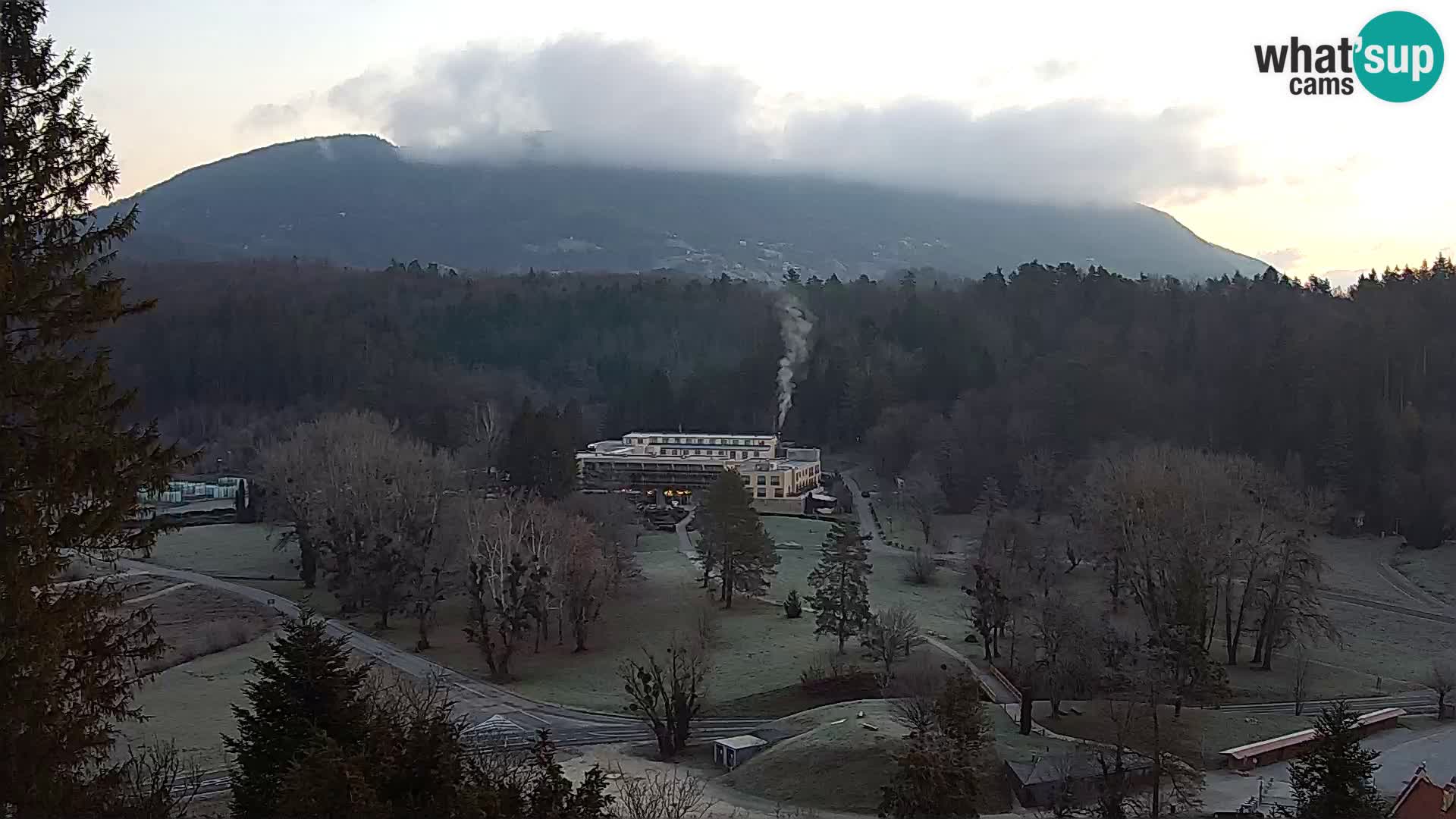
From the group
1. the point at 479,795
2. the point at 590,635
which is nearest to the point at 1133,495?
the point at 590,635

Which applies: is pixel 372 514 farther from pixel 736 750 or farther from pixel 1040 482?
pixel 1040 482

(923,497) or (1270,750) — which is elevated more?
(923,497)

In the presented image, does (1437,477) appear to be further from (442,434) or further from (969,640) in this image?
(442,434)

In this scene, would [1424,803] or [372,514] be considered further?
[372,514]

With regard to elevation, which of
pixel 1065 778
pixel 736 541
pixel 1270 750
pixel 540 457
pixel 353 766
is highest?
pixel 540 457

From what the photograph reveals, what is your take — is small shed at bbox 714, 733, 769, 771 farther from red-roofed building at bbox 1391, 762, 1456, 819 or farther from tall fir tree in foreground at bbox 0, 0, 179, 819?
tall fir tree in foreground at bbox 0, 0, 179, 819

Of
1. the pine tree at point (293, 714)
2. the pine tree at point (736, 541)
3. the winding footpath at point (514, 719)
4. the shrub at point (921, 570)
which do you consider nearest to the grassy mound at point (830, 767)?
the winding footpath at point (514, 719)

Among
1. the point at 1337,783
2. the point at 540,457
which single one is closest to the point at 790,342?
the point at 540,457
